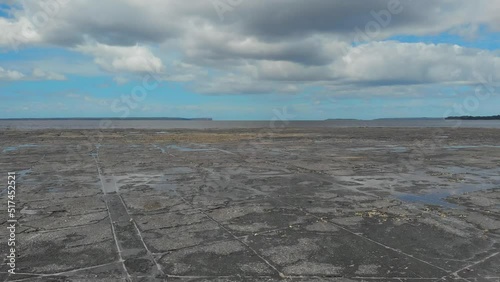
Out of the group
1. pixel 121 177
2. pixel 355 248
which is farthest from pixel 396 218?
pixel 121 177

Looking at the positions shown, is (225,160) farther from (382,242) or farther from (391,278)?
(391,278)

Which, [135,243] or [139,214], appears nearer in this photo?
[135,243]

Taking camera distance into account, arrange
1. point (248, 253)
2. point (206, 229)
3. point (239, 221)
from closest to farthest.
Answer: point (248, 253)
point (206, 229)
point (239, 221)

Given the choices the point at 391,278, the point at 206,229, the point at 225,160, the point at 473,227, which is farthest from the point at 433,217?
the point at 225,160

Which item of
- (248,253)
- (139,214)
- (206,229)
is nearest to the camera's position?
(248,253)

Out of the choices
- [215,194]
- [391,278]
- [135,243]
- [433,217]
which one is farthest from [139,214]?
[433,217]

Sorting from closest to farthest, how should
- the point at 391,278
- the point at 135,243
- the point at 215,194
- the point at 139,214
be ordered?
the point at 391,278
the point at 135,243
the point at 139,214
the point at 215,194

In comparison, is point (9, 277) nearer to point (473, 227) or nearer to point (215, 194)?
point (215, 194)

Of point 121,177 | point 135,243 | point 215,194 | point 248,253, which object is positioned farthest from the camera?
point 121,177

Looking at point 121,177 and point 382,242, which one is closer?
point 382,242
